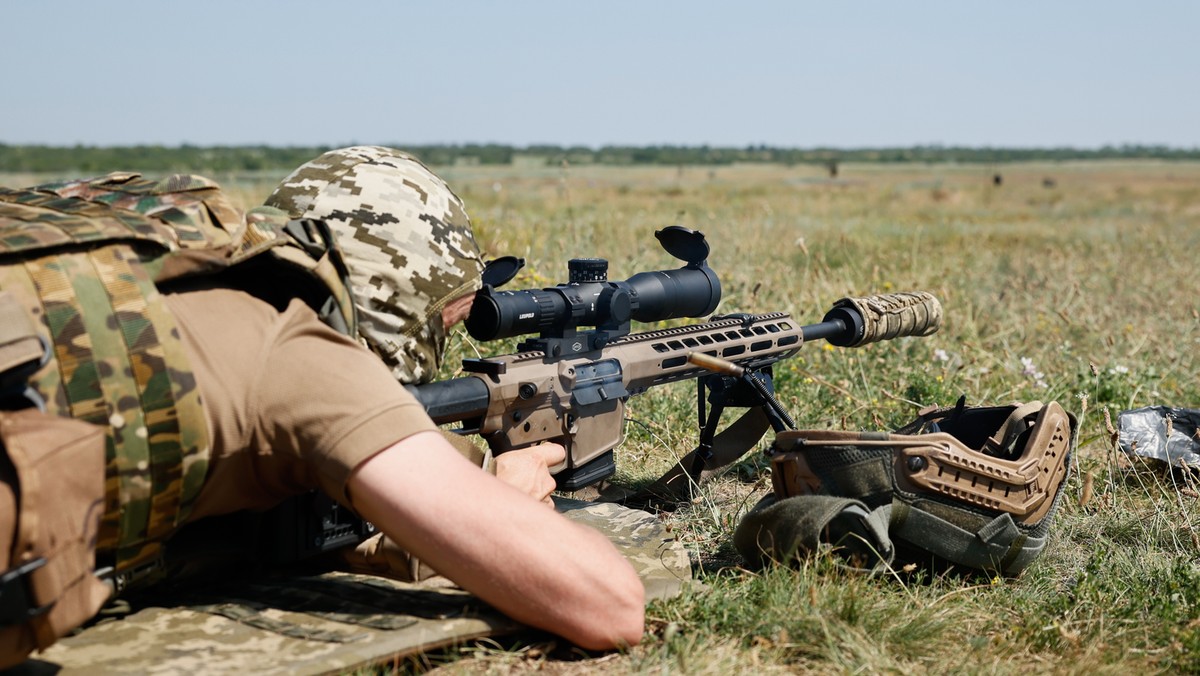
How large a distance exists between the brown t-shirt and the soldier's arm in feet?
0.21

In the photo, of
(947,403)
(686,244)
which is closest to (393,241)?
(686,244)

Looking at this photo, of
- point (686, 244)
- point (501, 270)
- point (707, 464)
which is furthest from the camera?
point (707, 464)

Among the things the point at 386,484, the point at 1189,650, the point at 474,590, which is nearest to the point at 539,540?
the point at 474,590

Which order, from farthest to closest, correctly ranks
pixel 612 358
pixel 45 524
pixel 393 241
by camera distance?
pixel 612 358, pixel 393 241, pixel 45 524

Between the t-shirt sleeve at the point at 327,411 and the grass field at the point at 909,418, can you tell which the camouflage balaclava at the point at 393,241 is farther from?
the grass field at the point at 909,418

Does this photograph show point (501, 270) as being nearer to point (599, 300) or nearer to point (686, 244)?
point (599, 300)

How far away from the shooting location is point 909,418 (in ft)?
16.8

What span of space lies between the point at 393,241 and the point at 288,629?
1.08 m

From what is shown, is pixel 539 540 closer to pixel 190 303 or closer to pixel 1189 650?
pixel 190 303

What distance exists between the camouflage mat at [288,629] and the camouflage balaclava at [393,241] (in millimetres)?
663

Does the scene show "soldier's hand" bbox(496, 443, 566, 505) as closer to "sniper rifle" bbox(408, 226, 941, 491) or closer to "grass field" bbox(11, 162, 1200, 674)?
"sniper rifle" bbox(408, 226, 941, 491)

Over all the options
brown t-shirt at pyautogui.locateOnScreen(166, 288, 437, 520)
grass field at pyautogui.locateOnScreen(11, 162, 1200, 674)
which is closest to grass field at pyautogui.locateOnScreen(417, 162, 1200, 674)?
grass field at pyautogui.locateOnScreen(11, 162, 1200, 674)

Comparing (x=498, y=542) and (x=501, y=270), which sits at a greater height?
(x=501, y=270)

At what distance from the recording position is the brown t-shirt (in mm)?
2326
